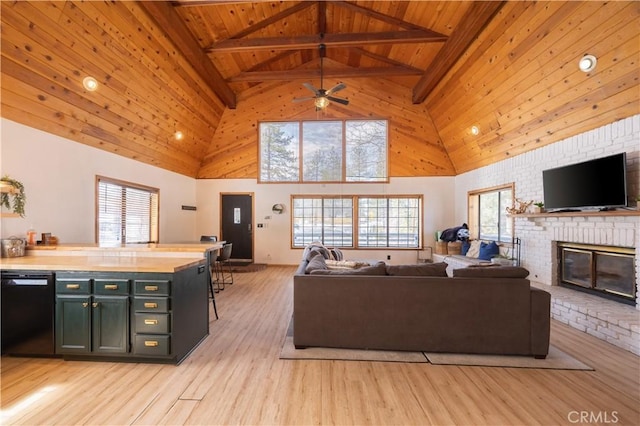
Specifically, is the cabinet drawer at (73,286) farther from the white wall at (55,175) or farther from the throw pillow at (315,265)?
the throw pillow at (315,265)

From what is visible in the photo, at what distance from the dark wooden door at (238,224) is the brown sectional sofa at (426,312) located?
5.33m

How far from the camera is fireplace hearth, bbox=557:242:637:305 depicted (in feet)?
11.4

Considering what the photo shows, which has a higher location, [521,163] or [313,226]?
[521,163]

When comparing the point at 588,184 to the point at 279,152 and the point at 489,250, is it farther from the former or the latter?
the point at 279,152

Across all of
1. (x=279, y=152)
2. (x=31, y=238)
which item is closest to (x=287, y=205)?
(x=279, y=152)

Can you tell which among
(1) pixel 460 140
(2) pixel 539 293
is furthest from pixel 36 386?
(1) pixel 460 140

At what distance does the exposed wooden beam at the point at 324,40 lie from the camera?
5.24 metres

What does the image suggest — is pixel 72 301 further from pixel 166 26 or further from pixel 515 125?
pixel 515 125

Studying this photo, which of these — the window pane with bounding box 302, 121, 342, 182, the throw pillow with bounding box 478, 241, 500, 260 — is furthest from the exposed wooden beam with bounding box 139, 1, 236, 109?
the throw pillow with bounding box 478, 241, 500, 260

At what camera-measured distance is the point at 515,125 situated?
4.96 meters

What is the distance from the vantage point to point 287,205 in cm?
794

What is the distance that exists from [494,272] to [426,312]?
0.79 meters

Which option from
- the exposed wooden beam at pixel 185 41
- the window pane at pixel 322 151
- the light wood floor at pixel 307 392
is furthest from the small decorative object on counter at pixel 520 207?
the exposed wooden beam at pixel 185 41

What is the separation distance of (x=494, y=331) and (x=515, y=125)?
3841 mm
